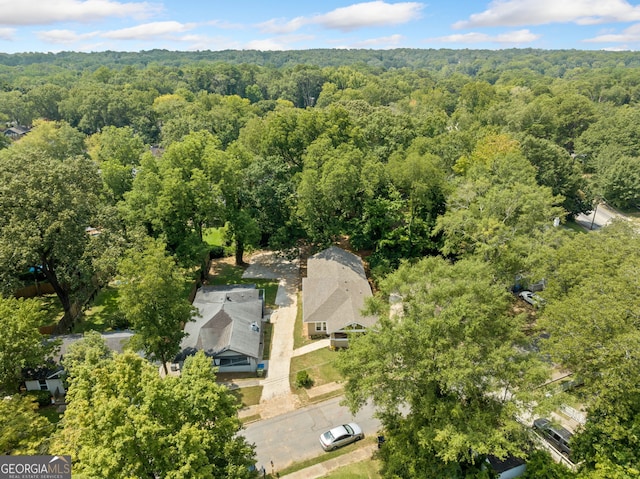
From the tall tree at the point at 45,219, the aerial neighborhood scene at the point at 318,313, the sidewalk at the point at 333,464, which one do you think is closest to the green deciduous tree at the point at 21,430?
the aerial neighborhood scene at the point at 318,313

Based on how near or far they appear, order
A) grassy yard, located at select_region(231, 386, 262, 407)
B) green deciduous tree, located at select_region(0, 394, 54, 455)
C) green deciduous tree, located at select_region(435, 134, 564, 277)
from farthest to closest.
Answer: green deciduous tree, located at select_region(435, 134, 564, 277) < grassy yard, located at select_region(231, 386, 262, 407) < green deciduous tree, located at select_region(0, 394, 54, 455)

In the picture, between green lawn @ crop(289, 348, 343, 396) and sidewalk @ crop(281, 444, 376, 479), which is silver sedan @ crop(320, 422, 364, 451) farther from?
green lawn @ crop(289, 348, 343, 396)

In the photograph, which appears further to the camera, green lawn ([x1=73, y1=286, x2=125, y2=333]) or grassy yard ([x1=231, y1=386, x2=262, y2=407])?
green lawn ([x1=73, y1=286, x2=125, y2=333])

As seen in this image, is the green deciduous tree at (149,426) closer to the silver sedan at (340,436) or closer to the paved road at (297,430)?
the paved road at (297,430)

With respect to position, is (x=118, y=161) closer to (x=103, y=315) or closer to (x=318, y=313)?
(x=103, y=315)

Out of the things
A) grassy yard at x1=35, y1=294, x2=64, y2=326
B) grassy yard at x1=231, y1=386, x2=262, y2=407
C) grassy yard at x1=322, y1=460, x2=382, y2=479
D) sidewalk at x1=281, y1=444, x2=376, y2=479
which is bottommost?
grassy yard at x1=231, y1=386, x2=262, y2=407

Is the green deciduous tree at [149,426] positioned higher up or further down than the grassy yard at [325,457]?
higher up

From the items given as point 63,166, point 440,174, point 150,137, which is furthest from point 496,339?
point 150,137

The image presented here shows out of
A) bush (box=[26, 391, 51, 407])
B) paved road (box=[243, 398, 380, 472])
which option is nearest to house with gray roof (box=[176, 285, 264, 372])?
paved road (box=[243, 398, 380, 472])
